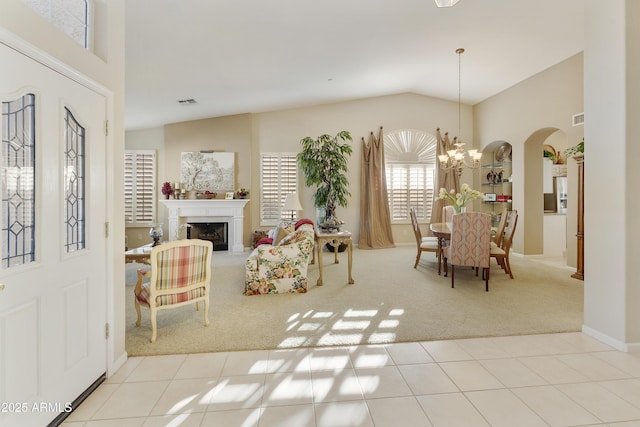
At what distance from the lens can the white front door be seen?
1440 millimetres

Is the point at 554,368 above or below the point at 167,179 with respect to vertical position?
below

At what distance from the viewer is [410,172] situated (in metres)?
7.78

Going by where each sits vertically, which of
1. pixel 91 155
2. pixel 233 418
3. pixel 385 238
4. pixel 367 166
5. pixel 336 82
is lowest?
pixel 233 418

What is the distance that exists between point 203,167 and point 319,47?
4.04 meters

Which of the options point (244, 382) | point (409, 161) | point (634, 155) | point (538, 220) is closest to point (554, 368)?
point (634, 155)

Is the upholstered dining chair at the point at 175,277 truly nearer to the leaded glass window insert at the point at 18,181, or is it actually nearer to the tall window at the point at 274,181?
the leaded glass window insert at the point at 18,181

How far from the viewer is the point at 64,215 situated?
1.79 meters

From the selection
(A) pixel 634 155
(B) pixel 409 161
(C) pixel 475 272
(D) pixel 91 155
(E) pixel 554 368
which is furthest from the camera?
(B) pixel 409 161

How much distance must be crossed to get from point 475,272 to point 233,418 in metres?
4.35

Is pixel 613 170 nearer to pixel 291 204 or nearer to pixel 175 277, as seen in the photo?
pixel 175 277

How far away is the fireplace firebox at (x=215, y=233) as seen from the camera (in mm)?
7230

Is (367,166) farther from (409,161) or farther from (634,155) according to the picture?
(634,155)

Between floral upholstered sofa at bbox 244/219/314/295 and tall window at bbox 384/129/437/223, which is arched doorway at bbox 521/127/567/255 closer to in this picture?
tall window at bbox 384/129/437/223

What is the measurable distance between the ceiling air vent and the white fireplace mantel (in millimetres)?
6389
